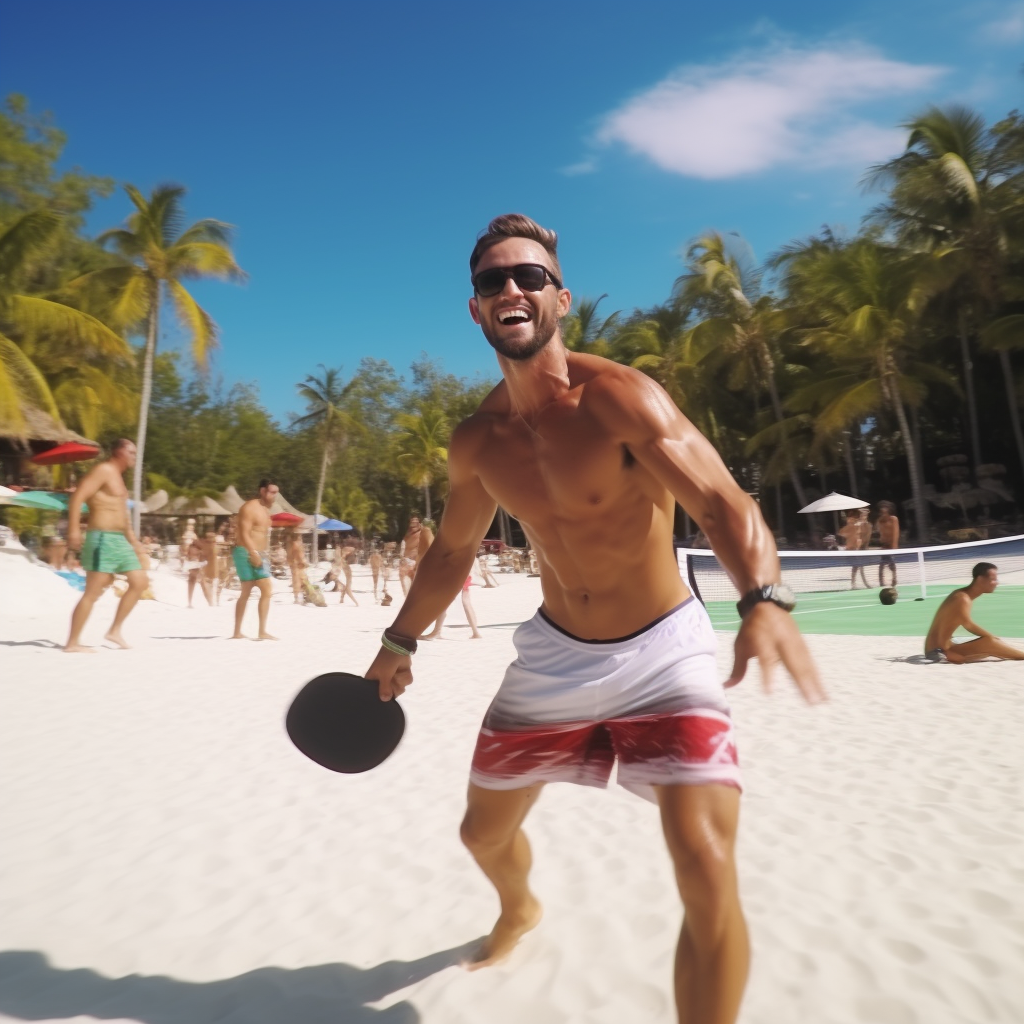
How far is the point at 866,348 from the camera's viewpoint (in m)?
28.1

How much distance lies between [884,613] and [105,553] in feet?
35.4

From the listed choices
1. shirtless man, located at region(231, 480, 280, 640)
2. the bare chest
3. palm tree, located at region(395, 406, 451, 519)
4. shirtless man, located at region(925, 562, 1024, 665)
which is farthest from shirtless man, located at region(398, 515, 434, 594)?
palm tree, located at region(395, 406, 451, 519)

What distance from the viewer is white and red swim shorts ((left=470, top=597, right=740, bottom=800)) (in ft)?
6.93

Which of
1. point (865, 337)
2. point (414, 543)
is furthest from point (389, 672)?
point (865, 337)

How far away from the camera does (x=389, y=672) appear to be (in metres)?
2.75

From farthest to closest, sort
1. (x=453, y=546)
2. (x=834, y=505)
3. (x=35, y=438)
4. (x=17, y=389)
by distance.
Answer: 1. (x=834, y=505)
2. (x=35, y=438)
3. (x=17, y=389)
4. (x=453, y=546)

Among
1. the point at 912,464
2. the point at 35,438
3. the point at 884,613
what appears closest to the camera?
the point at 884,613

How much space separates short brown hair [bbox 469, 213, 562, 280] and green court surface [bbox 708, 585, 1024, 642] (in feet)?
28.1

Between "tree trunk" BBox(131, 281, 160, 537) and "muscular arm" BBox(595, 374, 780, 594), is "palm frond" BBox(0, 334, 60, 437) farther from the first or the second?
"muscular arm" BBox(595, 374, 780, 594)

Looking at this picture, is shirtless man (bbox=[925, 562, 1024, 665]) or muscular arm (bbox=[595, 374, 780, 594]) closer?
muscular arm (bbox=[595, 374, 780, 594])

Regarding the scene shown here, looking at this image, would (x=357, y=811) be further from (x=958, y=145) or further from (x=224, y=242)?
(x=958, y=145)

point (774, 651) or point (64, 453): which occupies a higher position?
point (64, 453)

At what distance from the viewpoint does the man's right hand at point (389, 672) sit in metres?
2.75

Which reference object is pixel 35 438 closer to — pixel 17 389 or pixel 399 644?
pixel 17 389
